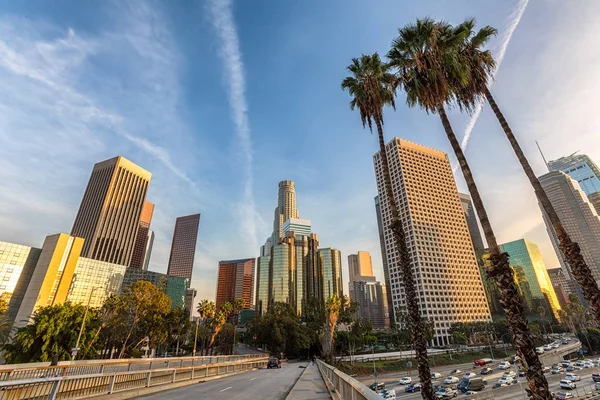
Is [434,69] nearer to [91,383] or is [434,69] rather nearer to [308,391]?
[308,391]

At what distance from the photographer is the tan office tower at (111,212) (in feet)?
545

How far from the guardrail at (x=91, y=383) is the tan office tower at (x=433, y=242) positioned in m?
142

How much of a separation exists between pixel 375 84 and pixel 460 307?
6453 inches

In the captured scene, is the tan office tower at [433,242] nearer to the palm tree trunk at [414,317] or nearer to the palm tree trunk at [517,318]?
the palm tree trunk at [414,317]

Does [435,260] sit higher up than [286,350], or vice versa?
[435,260]

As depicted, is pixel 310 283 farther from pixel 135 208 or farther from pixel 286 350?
pixel 135 208

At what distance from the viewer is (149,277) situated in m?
155

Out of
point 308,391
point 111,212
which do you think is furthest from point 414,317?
point 111,212

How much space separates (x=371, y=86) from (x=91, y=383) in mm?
Answer: 21815

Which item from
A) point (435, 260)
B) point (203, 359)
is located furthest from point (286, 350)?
point (435, 260)

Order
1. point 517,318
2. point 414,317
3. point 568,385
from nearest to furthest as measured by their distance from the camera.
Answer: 1. point 517,318
2. point 414,317
3. point 568,385

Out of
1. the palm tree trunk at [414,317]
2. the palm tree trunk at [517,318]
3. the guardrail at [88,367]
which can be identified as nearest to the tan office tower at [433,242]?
the guardrail at [88,367]

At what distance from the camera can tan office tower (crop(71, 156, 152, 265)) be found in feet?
545

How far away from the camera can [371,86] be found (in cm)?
1850
